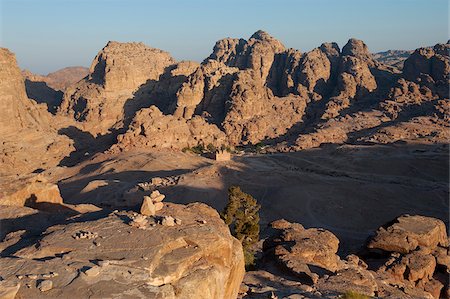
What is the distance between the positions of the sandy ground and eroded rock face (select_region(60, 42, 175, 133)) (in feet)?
54.2

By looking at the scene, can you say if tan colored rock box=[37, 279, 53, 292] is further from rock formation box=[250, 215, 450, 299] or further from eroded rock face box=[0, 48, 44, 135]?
eroded rock face box=[0, 48, 44, 135]

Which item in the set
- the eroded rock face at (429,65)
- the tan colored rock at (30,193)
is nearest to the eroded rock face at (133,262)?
the tan colored rock at (30,193)

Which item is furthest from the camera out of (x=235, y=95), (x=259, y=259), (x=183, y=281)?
(x=235, y=95)

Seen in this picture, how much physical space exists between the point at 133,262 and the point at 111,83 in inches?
2373

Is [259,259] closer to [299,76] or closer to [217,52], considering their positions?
[299,76]

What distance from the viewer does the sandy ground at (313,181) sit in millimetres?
31422


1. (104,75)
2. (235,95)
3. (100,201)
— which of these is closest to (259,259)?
(100,201)

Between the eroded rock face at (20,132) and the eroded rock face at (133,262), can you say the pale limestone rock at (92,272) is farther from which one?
the eroded rock face at (20,132)

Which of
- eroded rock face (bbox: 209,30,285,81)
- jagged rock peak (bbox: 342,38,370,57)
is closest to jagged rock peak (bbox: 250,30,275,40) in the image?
eroded rock face (bbox: 209,30,285,81)

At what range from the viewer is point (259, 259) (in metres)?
18.0

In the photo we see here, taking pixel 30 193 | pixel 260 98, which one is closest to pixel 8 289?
pixel 30 193

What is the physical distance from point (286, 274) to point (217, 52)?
8385 cm

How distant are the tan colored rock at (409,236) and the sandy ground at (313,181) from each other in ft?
11.5

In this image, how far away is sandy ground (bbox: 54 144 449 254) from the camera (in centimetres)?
3142
